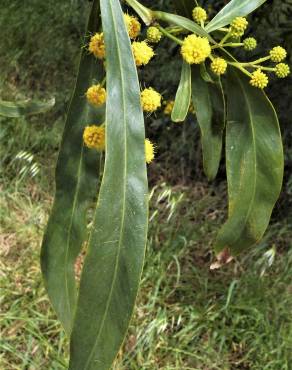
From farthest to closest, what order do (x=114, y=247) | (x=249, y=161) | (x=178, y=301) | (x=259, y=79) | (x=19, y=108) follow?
(x=178, y=301) < (x=19, y=108) < (x=249, y=161) < (x=259, y=79) < (x=114, y=247)

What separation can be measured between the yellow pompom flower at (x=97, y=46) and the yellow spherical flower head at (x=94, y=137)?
0.13m

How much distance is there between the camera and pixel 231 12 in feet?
3.71

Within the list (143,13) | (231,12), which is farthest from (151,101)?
(231,12)

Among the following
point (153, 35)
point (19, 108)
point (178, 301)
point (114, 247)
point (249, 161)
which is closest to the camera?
point (114, 247)

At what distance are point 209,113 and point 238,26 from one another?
21 cm

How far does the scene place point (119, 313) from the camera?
2.93ft

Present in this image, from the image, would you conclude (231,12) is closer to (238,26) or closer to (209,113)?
(238,26)

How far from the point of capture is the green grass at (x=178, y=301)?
2.07 meters

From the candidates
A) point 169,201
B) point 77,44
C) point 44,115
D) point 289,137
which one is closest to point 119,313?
point 169,201

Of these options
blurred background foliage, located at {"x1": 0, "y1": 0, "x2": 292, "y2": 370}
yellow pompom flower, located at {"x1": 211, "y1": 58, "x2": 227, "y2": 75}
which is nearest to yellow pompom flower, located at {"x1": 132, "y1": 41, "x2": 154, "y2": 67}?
yellow pompom flower, located at {"x1": 211, "y1": 58, "x2": 227, "y2": 75}

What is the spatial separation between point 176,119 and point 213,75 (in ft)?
0.64

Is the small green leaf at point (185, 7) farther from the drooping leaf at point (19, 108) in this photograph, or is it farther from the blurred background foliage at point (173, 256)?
the blurred background foliage at point (173, 256)

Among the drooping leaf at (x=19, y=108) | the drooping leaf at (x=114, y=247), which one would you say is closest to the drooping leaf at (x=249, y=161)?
the drooping leaf at (x=114, y=247)

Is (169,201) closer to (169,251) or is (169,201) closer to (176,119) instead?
(169,251)
